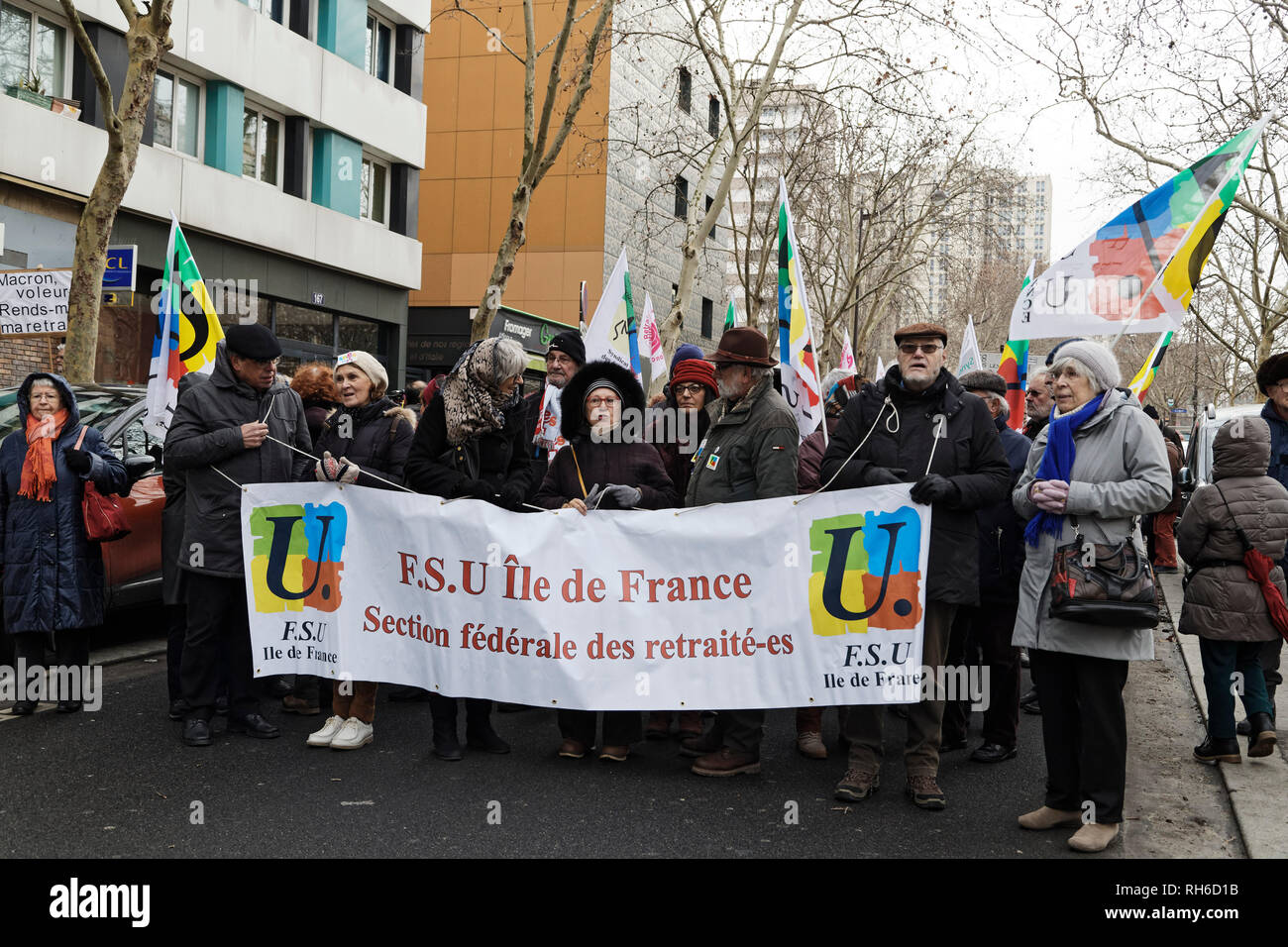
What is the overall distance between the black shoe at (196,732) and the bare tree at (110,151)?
7.02 meters

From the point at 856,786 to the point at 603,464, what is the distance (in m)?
1.98

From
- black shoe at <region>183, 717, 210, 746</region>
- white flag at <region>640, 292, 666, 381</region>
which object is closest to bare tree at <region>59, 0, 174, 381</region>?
white flag at <region>640, 292, 666, 381</region>

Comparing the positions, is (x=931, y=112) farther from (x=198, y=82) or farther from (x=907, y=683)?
(x=907, y=683)

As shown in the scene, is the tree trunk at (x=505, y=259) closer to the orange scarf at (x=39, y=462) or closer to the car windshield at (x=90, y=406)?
the car windshield at (x=90, y=406)

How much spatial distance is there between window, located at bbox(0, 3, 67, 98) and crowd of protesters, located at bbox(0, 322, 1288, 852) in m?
13.5

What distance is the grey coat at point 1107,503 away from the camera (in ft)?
15.5

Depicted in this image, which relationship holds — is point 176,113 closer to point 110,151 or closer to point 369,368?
point 110,151

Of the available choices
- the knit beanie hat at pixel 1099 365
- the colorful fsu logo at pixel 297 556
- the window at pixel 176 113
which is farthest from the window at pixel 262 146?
the knit beanie hat at pixel 1099 365

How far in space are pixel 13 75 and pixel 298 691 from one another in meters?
14.7

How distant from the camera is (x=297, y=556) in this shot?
20.4 feet

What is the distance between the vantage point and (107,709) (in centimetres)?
693

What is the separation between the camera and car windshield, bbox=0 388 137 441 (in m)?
8.23

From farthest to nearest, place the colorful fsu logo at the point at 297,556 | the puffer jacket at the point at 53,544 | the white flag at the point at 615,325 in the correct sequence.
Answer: the white flag at the point at 615,325, the puffer jacket at the point at 53,544, the colorful fsu logo at the point at 297,556

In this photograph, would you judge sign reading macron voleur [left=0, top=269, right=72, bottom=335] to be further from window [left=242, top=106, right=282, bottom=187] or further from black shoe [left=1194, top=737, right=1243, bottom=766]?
black shoe [left=1194, top=737, right=1243, bottom=766]
